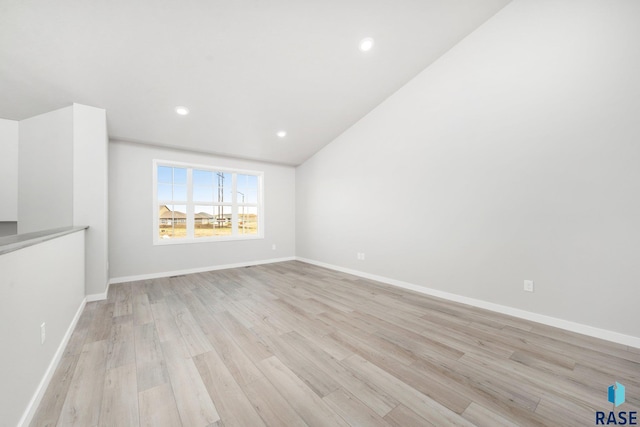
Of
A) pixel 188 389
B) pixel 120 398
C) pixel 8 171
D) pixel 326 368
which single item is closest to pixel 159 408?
pixel 188 389

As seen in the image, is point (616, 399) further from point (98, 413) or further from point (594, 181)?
point (98, 413)

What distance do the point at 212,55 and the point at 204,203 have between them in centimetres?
284

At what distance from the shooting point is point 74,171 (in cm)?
297

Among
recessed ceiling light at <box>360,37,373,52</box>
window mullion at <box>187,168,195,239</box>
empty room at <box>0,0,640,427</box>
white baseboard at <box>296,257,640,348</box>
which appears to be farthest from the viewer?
window mullion at <box>187,168,195,239</box>

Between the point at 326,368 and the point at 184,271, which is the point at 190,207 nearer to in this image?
the point at 184,271

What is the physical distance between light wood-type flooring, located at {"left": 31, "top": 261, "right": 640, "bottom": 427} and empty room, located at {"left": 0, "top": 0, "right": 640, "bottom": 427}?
0.7 inches

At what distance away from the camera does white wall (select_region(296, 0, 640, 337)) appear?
84.3 inches

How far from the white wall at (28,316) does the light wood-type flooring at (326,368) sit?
20 centimetres

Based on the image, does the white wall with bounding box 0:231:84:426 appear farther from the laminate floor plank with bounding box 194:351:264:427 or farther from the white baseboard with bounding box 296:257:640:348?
the white baseboard with bounding box 296:257:640:348

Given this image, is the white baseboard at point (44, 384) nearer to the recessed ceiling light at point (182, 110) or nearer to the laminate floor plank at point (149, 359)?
the laminate floor plank at point (149, 359)

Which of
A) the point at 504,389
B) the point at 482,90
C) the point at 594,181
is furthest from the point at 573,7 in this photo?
the point at 504,389

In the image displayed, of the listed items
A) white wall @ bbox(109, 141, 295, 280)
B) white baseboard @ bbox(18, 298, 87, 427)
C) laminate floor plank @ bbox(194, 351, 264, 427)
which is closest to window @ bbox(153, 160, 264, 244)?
white wall @ bbox(109, 141, 295, 280)

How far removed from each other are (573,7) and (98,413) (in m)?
4.91

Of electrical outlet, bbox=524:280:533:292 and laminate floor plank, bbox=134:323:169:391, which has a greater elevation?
electrical outlet, bbox=524:280:533:292
